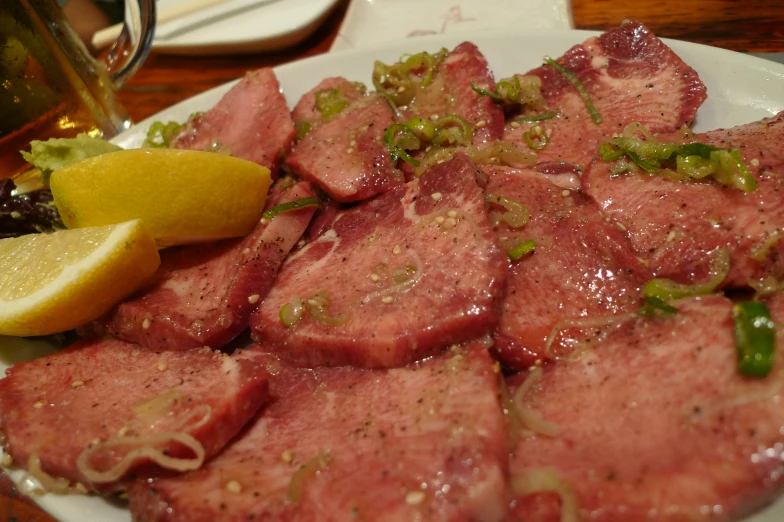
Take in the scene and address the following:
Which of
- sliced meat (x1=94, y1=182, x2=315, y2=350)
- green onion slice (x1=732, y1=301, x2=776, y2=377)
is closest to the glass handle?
sliced meat (x1=94, y1=182, x2=315, y2=350)

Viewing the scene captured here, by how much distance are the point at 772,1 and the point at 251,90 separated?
363cm

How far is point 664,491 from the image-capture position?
1.52m

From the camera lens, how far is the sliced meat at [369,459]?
1618 millimetres

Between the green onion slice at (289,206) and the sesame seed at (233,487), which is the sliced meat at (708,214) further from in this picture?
the sesame seed at (233,487)

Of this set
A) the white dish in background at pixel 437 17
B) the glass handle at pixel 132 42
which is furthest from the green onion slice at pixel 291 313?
the white dish in background at pixel 437 17

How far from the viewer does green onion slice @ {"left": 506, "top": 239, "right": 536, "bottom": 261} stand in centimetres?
226

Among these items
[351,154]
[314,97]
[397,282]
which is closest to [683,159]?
[397,282]

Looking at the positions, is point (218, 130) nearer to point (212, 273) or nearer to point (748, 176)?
point (212, 273)

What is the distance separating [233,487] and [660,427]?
1.40 meters

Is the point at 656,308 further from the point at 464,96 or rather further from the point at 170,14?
the point at 170,14

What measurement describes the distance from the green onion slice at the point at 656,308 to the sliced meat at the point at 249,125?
6.77ft

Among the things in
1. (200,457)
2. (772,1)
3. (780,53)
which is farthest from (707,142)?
(200,457)

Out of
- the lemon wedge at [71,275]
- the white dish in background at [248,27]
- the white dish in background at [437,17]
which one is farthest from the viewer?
the white dish in background at [248,27]

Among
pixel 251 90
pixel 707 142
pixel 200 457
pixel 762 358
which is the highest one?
pixel 251 90
